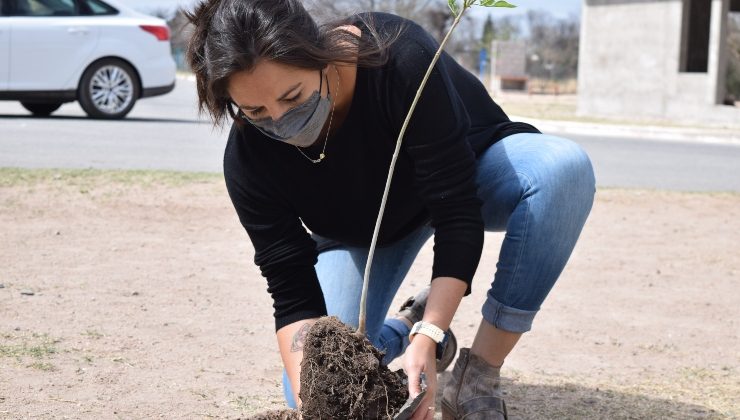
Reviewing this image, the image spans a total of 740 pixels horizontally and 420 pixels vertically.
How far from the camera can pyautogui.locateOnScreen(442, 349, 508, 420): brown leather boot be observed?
8.79ft

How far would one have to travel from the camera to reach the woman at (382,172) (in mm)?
2219

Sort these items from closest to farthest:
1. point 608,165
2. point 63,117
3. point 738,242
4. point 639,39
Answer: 1. point 738,242
2. point 608,165
3. point 63,117
4. point 639,39

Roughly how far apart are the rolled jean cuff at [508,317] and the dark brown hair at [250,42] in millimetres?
743

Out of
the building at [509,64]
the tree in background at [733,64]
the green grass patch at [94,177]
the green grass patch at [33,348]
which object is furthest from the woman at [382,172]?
the building at [509,64]

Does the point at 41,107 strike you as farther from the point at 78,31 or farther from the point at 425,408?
the point at 425,408

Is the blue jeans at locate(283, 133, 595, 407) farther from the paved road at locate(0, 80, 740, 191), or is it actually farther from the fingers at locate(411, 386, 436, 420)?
the paved road at locate(0, 80, 740, 191)

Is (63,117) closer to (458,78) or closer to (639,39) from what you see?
(458,78)

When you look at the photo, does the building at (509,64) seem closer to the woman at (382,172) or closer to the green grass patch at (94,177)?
the green grass patch at (94,177)

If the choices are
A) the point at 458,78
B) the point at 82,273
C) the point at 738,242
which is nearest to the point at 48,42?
the point at 82,273

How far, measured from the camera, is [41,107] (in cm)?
1202

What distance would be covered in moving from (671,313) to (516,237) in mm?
1865

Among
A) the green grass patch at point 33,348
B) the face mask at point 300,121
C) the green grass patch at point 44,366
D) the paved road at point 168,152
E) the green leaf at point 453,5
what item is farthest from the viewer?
the paved road at point 168,152

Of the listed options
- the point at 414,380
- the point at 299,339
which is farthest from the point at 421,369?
the point at 299,339

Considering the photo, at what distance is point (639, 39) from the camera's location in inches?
792
